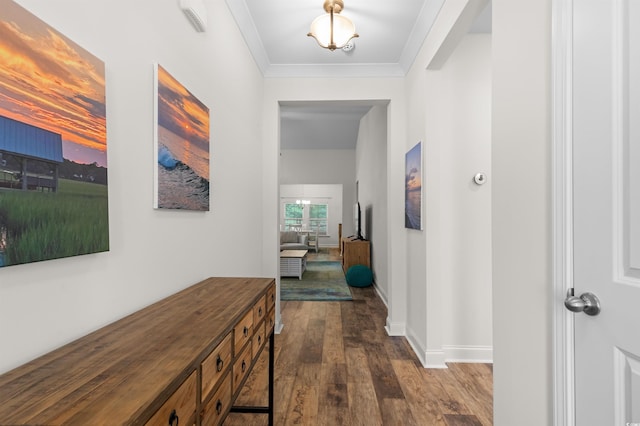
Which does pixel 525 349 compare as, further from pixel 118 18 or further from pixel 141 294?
pixel 118 18

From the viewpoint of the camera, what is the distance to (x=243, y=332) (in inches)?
52.0

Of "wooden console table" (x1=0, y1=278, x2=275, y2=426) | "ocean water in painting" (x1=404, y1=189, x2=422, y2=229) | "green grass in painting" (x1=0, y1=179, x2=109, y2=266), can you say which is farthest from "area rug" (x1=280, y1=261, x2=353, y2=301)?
"green grass in painting" (x1=0, y1=179, x2=109, y2=266)

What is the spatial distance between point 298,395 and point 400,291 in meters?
1.64

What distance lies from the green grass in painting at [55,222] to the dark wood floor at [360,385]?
1.50m

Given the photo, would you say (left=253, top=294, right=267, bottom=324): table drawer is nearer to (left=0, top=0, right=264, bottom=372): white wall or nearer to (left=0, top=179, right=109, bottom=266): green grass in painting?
(left=0, top=0, right=264, bottom=372): white wall

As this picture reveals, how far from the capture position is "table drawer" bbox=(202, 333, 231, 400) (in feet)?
3.05

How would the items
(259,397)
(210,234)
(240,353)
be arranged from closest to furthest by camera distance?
(240,353) → (210,234) → (259,397)

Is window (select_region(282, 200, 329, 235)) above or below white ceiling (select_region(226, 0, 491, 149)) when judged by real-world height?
below

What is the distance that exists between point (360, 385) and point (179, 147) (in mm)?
2009

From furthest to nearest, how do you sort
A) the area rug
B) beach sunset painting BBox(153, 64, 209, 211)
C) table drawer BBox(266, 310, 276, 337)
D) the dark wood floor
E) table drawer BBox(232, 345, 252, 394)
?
the area rug, the dark wood floor, table drawer BBox(266, 310, 276, 337), beach sunset painting BBox(153, 64, 209, 211), table drawer BBox(232, 345, 252, 394)

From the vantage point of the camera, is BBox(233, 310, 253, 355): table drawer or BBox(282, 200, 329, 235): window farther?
BBox(282, 200, 329, 235): window

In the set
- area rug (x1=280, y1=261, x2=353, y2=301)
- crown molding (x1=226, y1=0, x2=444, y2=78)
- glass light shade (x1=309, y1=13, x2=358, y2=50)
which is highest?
crown molding (x1=226, y1=0, x2=444, y2=78)

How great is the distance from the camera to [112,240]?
1.12 metres

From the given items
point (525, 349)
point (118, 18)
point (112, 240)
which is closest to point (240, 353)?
point (112, 240)
